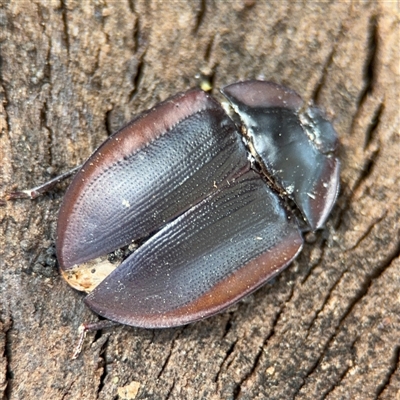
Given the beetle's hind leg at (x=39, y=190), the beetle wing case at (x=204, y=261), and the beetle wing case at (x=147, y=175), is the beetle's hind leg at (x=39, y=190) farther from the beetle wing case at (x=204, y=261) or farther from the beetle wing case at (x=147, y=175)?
the beetle wing case at (x=204, y=261)

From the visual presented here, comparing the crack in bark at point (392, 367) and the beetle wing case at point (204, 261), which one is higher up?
the beetle wing case at point (204, 261)

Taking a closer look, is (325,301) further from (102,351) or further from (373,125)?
(102,351)

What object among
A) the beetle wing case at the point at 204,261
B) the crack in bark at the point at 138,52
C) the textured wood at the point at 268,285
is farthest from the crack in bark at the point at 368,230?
the crack in bark at the point at 138,52

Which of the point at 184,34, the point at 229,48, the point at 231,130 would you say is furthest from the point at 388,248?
the point at 184,34

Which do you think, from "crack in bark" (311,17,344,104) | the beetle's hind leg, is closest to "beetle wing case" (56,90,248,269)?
the beetle's hind leg

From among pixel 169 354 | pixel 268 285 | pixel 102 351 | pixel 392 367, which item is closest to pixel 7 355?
pixel 102 351

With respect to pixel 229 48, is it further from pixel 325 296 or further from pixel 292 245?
pixel 325 296
